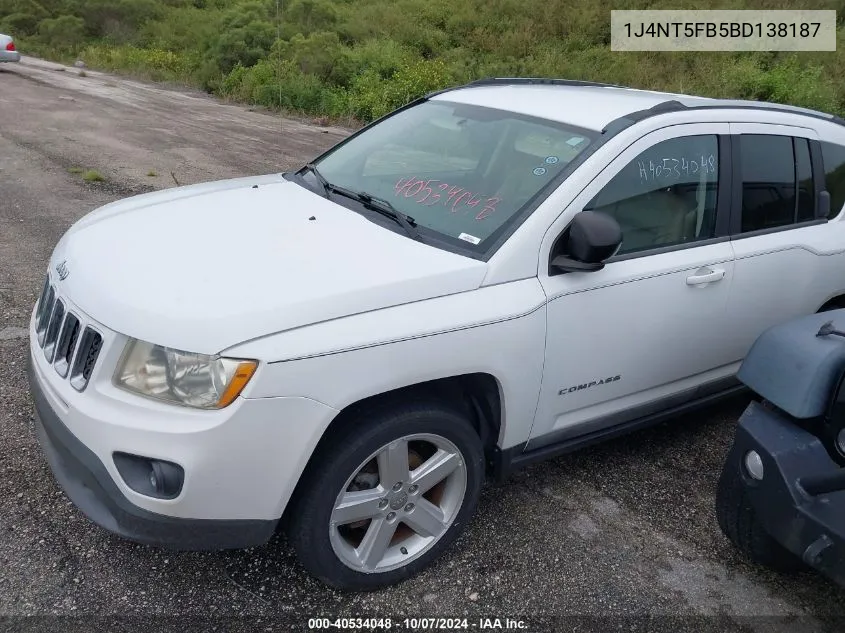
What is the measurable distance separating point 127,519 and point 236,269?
882mm

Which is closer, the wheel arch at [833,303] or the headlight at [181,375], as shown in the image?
the headlight at [181,375]

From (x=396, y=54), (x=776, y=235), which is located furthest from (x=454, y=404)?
(x=396, y=54)

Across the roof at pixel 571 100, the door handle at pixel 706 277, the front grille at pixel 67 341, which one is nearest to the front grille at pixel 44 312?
the front grille at pixel 67 341

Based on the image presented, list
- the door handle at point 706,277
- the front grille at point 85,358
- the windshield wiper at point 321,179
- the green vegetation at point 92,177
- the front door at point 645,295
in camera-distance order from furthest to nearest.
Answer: the green vegetation at point 92,177
the windshield wiper at point 321,179
the door handle at point 706,277
the front door at point 645,295
the front grille at point 85,358

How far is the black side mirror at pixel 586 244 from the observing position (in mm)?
2688

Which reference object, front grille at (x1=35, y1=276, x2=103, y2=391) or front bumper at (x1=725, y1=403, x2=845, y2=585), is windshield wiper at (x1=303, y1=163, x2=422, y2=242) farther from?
front bumper at (x1=725, y1=403, x2=845, y2=585)

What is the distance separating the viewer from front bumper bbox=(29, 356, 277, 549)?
2264 millimetres

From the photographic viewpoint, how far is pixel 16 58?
1647 cm

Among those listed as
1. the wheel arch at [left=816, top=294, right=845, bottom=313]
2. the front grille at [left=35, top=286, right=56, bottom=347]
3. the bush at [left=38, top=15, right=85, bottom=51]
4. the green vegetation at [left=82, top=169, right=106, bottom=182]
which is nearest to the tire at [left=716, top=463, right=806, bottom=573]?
the wheel arch at [left=816, top=294, right=845, bottom=313]

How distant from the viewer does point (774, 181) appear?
3635 millimetres

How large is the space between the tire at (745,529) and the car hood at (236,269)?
4.20 feet

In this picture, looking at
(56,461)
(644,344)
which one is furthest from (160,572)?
(644,344)

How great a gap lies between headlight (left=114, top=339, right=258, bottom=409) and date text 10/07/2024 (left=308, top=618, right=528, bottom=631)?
0.93 m

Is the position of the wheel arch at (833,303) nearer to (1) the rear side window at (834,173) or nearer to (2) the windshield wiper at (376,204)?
(1) the rear side window at (834,173)
